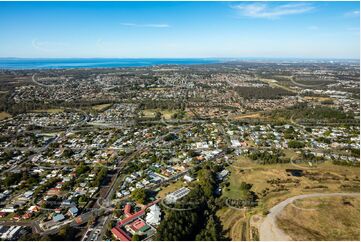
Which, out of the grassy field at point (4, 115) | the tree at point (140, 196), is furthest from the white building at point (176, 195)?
the grassy field at point (4, 115)

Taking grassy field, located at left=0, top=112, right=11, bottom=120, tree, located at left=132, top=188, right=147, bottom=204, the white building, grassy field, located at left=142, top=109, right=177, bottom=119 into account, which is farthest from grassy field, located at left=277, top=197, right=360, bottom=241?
grassy field, located at left=0, top=112, right=11, bottom=120

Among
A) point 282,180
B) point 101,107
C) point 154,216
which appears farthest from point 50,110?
point 282,180

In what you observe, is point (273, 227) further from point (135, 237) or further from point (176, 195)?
point (135, 237)

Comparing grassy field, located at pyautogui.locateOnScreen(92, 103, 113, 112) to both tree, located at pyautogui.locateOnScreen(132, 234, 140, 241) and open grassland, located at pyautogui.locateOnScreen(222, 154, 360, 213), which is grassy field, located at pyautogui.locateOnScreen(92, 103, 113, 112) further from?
tree, located at pyautogui.locateOnScreen(132, 234, 140, 241)

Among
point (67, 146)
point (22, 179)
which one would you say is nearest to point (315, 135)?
point (67, 146)

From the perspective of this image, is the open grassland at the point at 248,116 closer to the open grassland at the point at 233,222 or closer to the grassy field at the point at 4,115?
the open grassland at the point at 233,222

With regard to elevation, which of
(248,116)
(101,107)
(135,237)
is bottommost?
(135,237)
